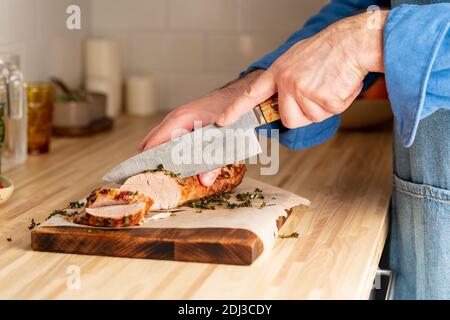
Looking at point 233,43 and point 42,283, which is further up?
point 233,43

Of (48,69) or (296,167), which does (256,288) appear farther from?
(48,69)

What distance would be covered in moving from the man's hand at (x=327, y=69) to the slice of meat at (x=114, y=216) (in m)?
0.28

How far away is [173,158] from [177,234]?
0.67 feet

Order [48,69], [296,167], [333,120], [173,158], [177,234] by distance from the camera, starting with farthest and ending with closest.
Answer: [48,69], [296,167], [333,120], [173,158], [177,234]

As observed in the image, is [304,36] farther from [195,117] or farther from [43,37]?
[43,37]

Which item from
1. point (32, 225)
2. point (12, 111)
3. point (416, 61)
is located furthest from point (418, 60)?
point (12, 111)

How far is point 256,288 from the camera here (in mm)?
1154

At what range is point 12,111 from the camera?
1.80 meters

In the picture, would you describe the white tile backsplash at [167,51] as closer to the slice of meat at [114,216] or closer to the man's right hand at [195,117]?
the man's right hand at [195,117]

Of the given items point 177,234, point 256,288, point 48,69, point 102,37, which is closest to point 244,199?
point 177,234

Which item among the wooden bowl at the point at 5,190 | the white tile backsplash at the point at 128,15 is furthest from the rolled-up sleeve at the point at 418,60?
the white tile backsplash at the point at 128,15

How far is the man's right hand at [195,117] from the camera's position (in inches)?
59.9

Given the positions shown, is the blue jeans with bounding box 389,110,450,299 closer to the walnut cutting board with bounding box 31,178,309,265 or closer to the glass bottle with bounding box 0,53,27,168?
the walnut cutting board with bounding box 31,178,309,265

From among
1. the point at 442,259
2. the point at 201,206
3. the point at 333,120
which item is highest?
the point at 333,120
